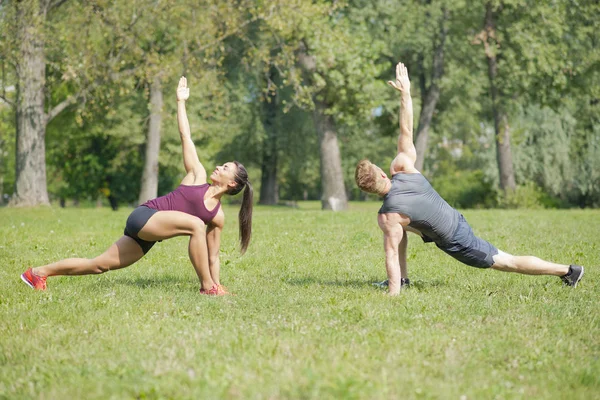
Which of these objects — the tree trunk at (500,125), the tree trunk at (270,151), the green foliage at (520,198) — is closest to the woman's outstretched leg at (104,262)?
the green foliage at (520,198)

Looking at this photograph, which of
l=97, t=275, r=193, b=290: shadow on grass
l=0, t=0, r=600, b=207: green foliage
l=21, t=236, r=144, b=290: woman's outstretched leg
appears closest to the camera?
l=21, t=236, r=144, b=290: woman's outstretched leg

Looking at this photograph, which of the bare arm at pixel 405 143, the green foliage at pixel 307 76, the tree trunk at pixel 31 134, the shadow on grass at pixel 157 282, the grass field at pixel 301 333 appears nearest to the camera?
the grass field at pixel 301 333

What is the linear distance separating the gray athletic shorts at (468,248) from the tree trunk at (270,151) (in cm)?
3336

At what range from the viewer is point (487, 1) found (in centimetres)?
2898

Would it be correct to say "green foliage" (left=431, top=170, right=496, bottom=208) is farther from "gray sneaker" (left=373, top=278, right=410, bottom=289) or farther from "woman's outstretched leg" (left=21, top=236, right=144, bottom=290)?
"woman's outstretched leg" (left=21, top=236, right=144, bottom=290)

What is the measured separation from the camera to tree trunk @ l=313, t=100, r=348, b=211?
2761 cm

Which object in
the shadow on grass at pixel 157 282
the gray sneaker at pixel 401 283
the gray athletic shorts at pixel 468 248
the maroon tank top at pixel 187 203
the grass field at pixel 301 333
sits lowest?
the grass field at pixel 301 333

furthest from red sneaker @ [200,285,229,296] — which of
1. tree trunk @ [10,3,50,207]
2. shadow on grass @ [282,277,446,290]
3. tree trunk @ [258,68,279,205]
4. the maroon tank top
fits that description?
tree trunk @ [258,68,279,205]

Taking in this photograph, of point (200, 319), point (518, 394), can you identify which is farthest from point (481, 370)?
point (200, 319)

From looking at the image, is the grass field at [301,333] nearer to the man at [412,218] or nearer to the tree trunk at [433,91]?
the man at [412,218]

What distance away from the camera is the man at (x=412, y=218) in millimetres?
7473

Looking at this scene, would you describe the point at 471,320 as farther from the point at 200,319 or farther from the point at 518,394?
the point at 200,319

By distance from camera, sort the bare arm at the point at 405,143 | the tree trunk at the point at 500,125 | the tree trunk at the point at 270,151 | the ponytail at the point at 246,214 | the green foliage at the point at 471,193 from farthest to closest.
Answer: the tree trunk at the point at 270,151, the green foliage at the point at 471,193, the tree trunk at the point at 500,125, the ponytail at the point at 246,214, the bare arm at the point at 405,143

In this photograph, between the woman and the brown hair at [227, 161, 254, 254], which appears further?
the brown hair at [227, 161, 254, 254]
